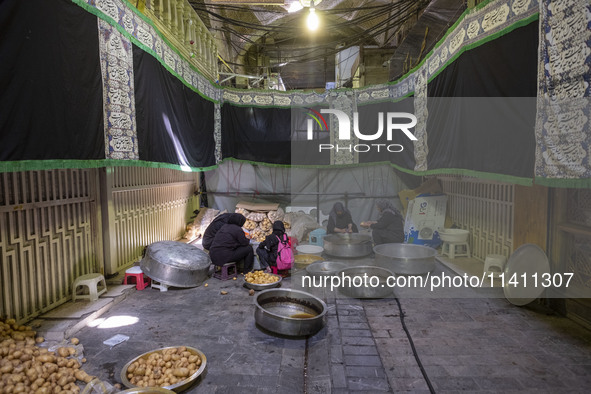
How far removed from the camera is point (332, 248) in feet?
24.7

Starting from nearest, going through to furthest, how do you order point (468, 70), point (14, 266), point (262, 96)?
point (14, 266) < point (468, 70) < point (262, 96)

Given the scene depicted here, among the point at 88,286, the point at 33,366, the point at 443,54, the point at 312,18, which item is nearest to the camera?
the point at 33,366

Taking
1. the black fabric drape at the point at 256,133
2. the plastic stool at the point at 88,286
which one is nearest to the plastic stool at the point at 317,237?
the black fabric drape at the point at 256,133

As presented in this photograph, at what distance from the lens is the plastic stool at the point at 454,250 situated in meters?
7.39

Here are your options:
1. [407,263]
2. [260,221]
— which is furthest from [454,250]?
[260,221]

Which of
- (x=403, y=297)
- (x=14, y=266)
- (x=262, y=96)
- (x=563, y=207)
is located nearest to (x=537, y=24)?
(x=563, y=207)

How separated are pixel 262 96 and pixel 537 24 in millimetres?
7991

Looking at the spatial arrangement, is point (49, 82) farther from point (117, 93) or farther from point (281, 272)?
point (281, 272)

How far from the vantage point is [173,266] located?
578cm

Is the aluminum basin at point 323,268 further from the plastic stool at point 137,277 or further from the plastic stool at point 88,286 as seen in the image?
the plastic stool at point 88,286

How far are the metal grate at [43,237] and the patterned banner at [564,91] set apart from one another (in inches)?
250

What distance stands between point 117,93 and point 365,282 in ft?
15.9

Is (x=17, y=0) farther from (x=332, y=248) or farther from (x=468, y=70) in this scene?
(x=332, y=248)

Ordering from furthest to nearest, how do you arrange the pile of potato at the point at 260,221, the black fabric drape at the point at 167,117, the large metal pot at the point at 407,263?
the pile of potato at the point at 260,221 → the large metal pot at the point at 407,263 → the black fabric drape at the point at 167,117
